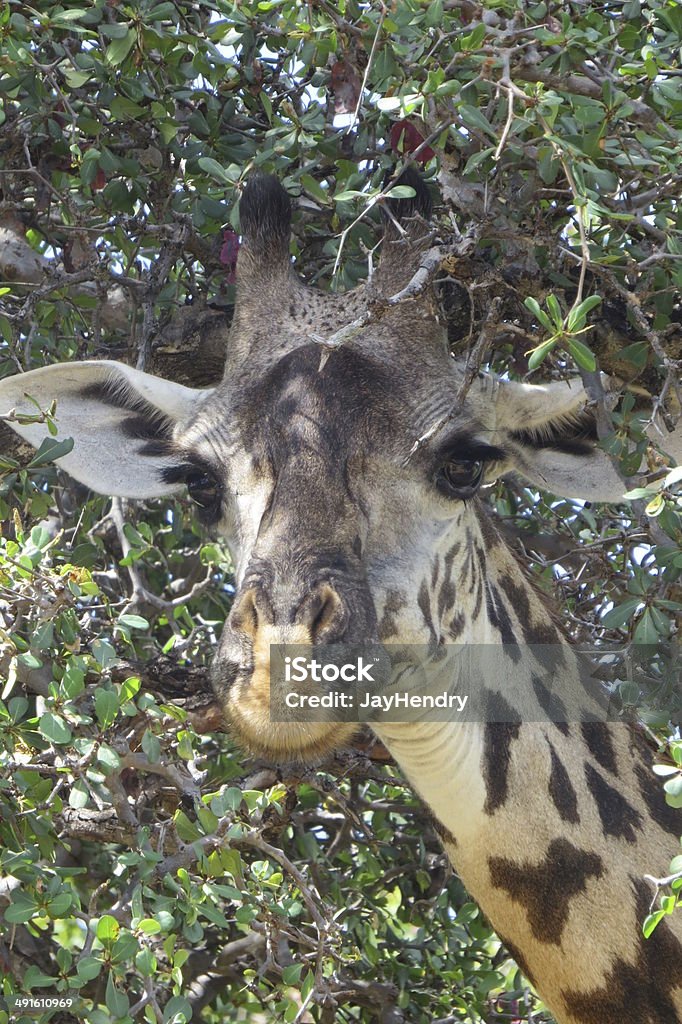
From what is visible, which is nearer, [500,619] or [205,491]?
[205,491]

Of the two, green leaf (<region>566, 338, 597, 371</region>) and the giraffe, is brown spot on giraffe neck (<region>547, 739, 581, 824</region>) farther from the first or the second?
green leaf (<region>566, 338, 597, 371</region>)

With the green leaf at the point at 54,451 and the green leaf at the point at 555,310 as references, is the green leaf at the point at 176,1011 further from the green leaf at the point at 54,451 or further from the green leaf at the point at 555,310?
the green leaf at the point at 555,310

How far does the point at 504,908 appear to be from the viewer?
2.83m

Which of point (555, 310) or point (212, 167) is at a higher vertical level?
point (555, 310)

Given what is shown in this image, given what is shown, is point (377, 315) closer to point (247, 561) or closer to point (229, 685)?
point (247, 561)

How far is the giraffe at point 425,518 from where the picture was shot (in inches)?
101

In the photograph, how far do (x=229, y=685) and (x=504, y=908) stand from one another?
98cm

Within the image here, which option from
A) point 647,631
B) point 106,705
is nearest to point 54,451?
point 106,705

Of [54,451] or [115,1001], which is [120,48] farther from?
[115,1001]

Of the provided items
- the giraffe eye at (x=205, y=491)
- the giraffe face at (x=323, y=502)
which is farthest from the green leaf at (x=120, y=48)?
the giraffe eye at (x=205, y=491)

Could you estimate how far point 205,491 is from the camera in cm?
288

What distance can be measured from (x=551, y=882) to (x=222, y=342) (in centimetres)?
174

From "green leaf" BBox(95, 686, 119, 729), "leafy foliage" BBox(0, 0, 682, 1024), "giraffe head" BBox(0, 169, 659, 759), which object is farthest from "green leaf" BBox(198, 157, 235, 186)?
"green leaf" BBox(95, 686, 119, 729)

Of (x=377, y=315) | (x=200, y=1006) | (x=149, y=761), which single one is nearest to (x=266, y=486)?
(x=377, y=315)
